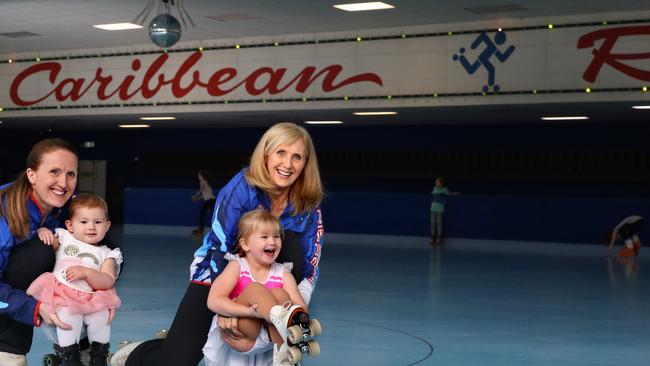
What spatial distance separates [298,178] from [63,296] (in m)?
1.15

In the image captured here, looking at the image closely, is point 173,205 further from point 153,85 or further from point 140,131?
point 153,85

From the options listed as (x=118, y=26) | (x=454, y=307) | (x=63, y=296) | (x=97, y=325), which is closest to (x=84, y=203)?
(x=63, y=296)

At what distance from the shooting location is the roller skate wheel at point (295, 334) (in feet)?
10.8

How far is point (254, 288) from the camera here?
3.61m

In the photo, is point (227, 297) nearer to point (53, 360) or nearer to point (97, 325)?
point (97, 325)

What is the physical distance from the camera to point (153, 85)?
59.1ft

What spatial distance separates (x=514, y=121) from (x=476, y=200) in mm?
1931

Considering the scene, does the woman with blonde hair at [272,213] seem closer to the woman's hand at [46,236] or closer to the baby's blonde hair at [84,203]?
the baby's blonde hair at [84,203]

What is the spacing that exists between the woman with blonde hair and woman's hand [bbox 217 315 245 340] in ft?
0.33

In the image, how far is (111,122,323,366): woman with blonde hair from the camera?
3.90m

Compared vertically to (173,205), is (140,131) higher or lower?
higher

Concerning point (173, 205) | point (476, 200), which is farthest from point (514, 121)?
point (173, 205)

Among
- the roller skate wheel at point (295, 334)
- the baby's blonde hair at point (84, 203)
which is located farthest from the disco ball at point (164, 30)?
the roller skate wheel at point (295, 334)

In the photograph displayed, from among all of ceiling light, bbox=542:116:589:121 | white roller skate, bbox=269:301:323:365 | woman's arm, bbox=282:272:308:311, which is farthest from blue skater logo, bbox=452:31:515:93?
white roller skate, bbox=269:301:323:365
